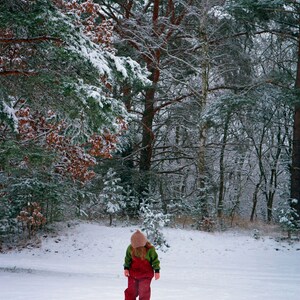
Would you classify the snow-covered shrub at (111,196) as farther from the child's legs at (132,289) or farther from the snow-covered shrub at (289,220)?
the child's legs at (132,289)

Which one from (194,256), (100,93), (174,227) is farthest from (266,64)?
(100,93)

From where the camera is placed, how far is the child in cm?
680

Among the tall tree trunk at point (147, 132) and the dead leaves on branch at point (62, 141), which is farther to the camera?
the tall tree trunk at point (147, 132)

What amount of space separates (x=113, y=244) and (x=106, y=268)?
7.35 ft

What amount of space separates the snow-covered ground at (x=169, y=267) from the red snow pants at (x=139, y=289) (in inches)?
42.5

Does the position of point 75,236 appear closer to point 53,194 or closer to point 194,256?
point 53,194

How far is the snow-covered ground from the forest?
98 cm

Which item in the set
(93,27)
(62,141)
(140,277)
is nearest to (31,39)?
(93,27)

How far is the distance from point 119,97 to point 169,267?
7.79 meters

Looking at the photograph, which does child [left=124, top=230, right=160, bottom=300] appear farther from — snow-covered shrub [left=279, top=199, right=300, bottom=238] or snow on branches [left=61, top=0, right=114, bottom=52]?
snow-covered shrub [left=279, top=199, right=300, bottom=238]

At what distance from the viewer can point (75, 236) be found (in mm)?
15070

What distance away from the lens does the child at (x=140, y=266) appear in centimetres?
680

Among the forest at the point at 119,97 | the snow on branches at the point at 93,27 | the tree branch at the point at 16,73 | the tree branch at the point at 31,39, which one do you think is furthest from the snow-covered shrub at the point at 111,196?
the tree branch at the point at 31,39

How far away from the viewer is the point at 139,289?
6828 millimetres
